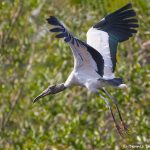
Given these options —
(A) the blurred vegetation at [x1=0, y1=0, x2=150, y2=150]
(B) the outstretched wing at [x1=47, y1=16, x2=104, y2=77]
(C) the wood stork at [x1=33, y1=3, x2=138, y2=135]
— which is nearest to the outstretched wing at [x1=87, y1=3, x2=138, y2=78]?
(C) the wood stork at [x1=33, y1=3, x2=138, y2=135]

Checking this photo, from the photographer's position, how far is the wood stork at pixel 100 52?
789 cm

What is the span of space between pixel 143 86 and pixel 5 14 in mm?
2471

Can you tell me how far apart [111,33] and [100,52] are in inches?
12.4

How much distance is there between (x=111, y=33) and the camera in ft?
28.6

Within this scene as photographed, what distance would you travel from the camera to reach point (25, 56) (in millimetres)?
11609

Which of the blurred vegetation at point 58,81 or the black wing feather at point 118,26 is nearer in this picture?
the black wing feather at point 118,26

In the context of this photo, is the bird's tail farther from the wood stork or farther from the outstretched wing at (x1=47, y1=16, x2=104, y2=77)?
the outstretched wing at (x1=47, y1=16, x2=104, y2=77)

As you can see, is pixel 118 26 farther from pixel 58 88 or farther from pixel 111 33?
pixel 58 88

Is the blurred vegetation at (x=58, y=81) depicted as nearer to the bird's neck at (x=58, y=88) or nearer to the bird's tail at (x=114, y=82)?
the bird's tail at (x=114, y=82)

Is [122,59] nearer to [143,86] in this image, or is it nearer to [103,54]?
[143,86]

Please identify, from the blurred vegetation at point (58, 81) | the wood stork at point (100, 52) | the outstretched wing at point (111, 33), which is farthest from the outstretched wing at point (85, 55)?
the blurred vegetation at point (58, 81)

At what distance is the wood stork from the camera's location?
25.9 feet

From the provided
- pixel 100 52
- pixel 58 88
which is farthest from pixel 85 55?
pixel 58 88

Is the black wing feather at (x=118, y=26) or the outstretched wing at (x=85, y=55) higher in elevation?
the black wing feather at (x=118, y=26)
